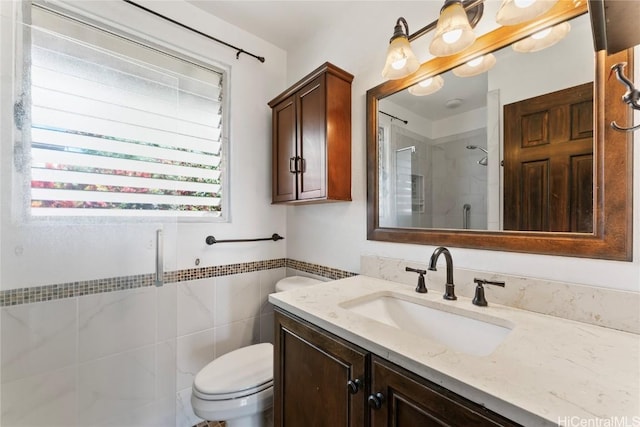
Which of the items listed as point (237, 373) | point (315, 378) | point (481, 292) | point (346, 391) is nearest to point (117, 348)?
point (237, 373)

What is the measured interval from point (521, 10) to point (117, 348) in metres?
2.20

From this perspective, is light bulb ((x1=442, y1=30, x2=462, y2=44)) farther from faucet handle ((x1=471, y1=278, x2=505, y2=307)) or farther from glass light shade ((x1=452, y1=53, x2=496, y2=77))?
faucet handle ((x1=471, y1=278, x2=505, y2=307))

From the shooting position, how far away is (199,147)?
1718 millimetres

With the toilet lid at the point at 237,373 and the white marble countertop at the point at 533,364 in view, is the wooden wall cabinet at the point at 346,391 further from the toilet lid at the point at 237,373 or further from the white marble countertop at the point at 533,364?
the toilet lid at the point at 237,373

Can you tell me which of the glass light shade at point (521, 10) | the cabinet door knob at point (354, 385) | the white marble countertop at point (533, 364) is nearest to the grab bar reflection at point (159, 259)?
the white marble countertop at point (533, 364)

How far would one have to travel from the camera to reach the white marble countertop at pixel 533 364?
0.47 metres

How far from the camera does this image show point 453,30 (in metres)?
0.96

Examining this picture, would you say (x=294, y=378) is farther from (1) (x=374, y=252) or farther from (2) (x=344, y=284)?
(1) (x=374, y=252)

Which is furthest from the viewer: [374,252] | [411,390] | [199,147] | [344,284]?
[199,147]

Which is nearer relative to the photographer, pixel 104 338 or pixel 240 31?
pixel 104 338

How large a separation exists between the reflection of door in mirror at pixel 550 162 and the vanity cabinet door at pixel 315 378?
0.79 metres

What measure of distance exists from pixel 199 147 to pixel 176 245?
2.09ft

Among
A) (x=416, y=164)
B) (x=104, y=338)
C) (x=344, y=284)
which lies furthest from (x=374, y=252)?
(x=104, y=338)

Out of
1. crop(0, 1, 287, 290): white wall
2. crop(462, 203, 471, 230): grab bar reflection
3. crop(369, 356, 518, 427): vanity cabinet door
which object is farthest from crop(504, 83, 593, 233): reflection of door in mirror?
crop(0, 1, 287, 290): white wall
